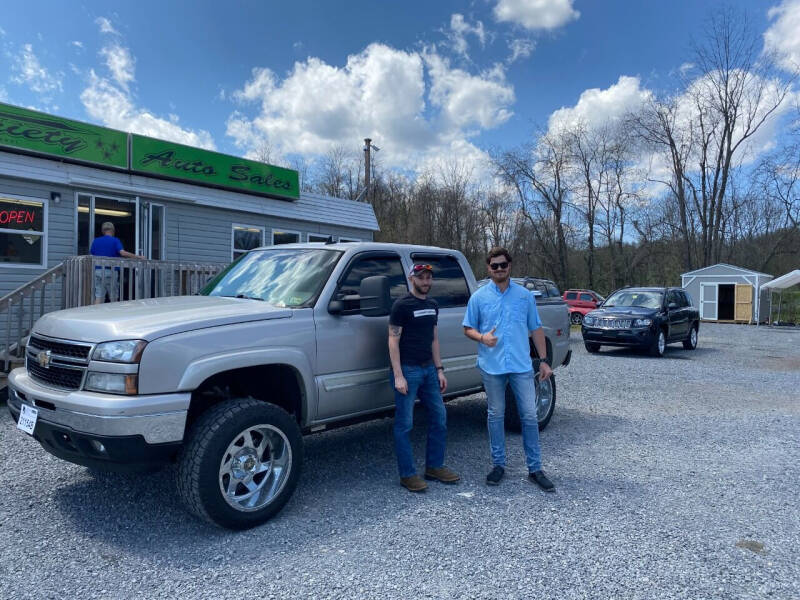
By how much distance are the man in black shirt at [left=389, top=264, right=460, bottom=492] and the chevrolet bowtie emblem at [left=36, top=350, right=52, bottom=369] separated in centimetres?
225

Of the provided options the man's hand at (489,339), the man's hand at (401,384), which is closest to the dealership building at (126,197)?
the man's hand at (401,384)

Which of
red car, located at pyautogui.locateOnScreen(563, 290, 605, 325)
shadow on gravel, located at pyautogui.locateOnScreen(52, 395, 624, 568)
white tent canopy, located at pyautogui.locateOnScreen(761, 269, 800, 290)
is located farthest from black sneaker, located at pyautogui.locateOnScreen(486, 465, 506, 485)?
white tent canopy, located at pyautogui.locateOnScreen(761, 269, 800, 290)

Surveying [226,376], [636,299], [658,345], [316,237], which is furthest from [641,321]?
[226,376]

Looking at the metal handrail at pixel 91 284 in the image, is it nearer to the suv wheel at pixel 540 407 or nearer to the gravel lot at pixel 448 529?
the gravel lot at pixel 448 529

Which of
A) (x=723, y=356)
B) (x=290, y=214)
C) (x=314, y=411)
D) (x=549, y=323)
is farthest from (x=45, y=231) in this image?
(x=723, y=356)

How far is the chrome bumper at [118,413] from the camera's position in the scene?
10.2 feet

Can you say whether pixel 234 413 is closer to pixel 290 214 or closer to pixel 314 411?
pixel 314 411

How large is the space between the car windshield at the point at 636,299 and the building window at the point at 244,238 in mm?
9403

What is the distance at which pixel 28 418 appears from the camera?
138 inches

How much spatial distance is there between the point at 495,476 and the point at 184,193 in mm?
9171

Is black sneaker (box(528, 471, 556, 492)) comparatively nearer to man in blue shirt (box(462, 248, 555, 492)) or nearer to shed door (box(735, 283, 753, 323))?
man in blue shirt (box(462, 248, 555, 492))

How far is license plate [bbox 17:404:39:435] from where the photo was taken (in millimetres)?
3453

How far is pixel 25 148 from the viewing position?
886 cm

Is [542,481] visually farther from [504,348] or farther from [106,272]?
[106,272]
